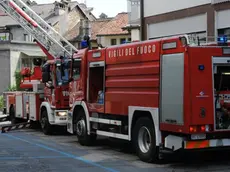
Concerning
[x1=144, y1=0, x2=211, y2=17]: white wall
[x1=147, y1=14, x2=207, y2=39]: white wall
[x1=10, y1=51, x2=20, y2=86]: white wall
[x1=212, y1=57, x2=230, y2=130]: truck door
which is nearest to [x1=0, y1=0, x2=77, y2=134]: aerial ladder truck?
[x1=147, y1=14, x2=207, y2=39]: white wall

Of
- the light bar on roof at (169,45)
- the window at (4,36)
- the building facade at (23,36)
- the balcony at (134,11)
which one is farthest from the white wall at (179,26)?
the window at (4,36)

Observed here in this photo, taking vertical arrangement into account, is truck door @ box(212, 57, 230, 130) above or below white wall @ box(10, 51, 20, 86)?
below

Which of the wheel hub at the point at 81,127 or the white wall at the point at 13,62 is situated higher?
the white wall at the point at 13,62

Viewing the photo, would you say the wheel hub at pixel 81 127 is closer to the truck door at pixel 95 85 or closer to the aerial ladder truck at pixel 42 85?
the truck door at pixel 95 85

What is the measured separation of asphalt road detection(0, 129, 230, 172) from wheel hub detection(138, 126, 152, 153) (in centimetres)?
33

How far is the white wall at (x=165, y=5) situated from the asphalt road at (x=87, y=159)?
7.43 m

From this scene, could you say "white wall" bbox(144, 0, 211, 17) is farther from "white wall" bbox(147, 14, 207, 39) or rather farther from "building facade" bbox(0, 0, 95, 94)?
"building facade" bbox(0, 0, 95, 94)

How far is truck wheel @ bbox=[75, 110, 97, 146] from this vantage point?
13.2 meters

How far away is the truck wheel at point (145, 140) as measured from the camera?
1004 centimetres

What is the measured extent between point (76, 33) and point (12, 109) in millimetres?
38543

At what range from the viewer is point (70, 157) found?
11328 millimetres

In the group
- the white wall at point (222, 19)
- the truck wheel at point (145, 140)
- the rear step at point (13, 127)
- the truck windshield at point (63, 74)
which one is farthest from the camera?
the rear step at point (13, 127)

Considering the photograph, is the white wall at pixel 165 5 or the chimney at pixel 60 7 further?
the chimney at pixel 60 7

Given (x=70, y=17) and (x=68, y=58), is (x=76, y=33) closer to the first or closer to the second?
(x=70, y=17)
